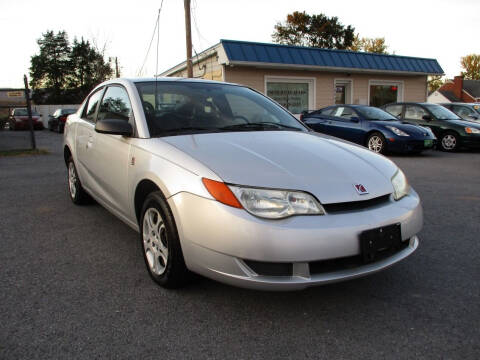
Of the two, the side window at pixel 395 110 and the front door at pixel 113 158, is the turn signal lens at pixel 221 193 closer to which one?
the front door at pixel 113 158

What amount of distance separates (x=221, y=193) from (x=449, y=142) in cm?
1121

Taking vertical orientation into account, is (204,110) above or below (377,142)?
above

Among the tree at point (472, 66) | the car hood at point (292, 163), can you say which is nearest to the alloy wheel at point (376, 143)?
the car hood at point (292, 163)

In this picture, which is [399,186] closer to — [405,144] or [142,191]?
[142,191]

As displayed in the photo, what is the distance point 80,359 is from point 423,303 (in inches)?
80.4

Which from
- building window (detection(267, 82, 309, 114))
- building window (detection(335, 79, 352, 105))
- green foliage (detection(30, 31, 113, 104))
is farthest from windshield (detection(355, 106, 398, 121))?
green foliage (detection(30, 31, 113, 104))

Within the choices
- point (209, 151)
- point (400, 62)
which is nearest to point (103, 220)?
point (209, 151)

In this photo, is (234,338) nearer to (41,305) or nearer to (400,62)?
(41,305)

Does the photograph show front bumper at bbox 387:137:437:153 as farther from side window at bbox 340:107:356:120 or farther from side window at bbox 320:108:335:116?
side window at bbox 320:108:335:116

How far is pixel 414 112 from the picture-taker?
39.4 feet

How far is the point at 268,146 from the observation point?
2.75m

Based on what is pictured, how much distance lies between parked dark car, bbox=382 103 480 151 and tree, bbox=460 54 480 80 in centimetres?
7517

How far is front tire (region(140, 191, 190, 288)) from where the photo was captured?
96.7 inches

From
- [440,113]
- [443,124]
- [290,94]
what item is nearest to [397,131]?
[443,124]
